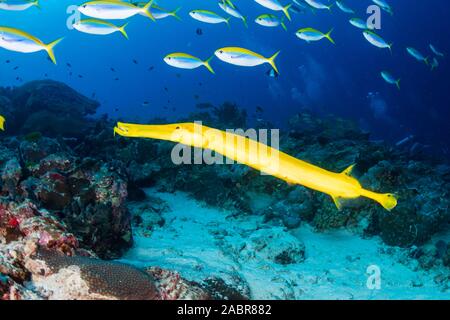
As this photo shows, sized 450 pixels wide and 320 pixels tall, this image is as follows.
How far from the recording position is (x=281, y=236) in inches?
237

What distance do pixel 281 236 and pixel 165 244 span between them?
1967 millimetres

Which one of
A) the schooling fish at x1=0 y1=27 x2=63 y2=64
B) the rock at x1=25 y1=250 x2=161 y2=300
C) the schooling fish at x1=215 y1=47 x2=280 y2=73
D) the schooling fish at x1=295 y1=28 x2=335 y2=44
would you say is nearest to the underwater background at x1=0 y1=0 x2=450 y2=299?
the rock at x1=25 y1=250 x2=161 y2=300

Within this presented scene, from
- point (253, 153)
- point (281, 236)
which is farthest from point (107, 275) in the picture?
point (281, 236)

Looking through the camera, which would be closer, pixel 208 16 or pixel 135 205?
pixel 135 205

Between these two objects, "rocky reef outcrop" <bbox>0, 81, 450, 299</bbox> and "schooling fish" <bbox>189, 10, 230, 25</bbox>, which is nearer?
"rocky reef outcrop" <bbox>0, 81, 450, 299</bbox>

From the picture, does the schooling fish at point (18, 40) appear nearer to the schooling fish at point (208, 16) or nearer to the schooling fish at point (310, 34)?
the schooling fish at point (208, 16)

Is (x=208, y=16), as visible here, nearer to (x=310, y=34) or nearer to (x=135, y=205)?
(x=310, y=34)

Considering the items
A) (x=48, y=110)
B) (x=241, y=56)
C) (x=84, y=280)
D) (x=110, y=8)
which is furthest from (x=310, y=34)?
(x=48, y=110)

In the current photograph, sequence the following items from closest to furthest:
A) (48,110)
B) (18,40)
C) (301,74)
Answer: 1. (18,40)
2. (48,110)
3. (301,74)

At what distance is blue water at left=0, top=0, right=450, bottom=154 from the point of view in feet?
131

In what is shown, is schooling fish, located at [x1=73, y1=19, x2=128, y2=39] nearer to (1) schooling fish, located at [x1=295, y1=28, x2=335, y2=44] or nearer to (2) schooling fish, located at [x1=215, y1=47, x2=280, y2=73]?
(2) schooling fish, located at [x1=215, y1=47, x2=280, y2=73]

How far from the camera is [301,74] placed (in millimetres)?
70312

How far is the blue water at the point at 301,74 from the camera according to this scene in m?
40.1

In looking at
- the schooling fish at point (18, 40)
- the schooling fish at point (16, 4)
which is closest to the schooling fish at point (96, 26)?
the schooling fish at point (16, 4)
